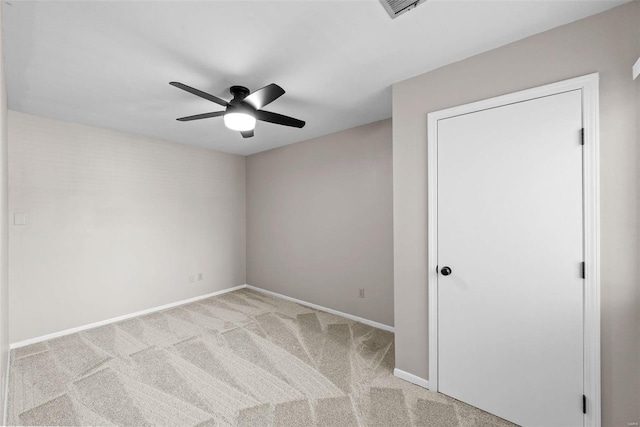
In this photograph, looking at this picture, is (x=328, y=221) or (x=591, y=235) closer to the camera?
(x=591, y=235)

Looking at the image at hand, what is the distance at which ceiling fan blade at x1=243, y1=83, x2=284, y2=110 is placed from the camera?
6.21 ft

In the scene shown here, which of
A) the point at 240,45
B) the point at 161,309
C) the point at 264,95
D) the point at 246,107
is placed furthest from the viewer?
→ the point at 161,309

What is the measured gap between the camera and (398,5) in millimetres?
1463

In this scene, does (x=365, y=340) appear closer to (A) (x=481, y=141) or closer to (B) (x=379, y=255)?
(B) (x=379, y=255)

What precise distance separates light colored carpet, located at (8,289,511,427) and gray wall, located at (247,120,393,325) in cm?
61

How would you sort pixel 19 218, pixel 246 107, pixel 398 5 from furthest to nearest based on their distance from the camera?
1. pixel 19 218
2. pixel 246 107
3. pixel 398 5

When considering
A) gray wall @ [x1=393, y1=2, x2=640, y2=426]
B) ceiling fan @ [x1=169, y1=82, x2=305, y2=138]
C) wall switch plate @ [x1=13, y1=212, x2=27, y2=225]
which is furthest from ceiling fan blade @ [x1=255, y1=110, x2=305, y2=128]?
wall switch plate @ [x1=13, y1=212, x2=27, y2=225]

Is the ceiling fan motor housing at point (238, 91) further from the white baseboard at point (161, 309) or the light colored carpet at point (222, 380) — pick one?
the white baseboard at point (161, 309)

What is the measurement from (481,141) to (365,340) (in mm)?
2318

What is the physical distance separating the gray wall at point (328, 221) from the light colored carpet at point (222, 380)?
61 cm

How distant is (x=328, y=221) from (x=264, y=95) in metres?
2.23

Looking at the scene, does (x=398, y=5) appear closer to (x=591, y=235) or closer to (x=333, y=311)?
(x=591, y=235)

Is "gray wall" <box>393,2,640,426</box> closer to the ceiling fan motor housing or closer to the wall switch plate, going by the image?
the ceiling fan motor housing

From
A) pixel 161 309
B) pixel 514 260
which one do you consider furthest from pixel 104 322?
pixel 514 260
